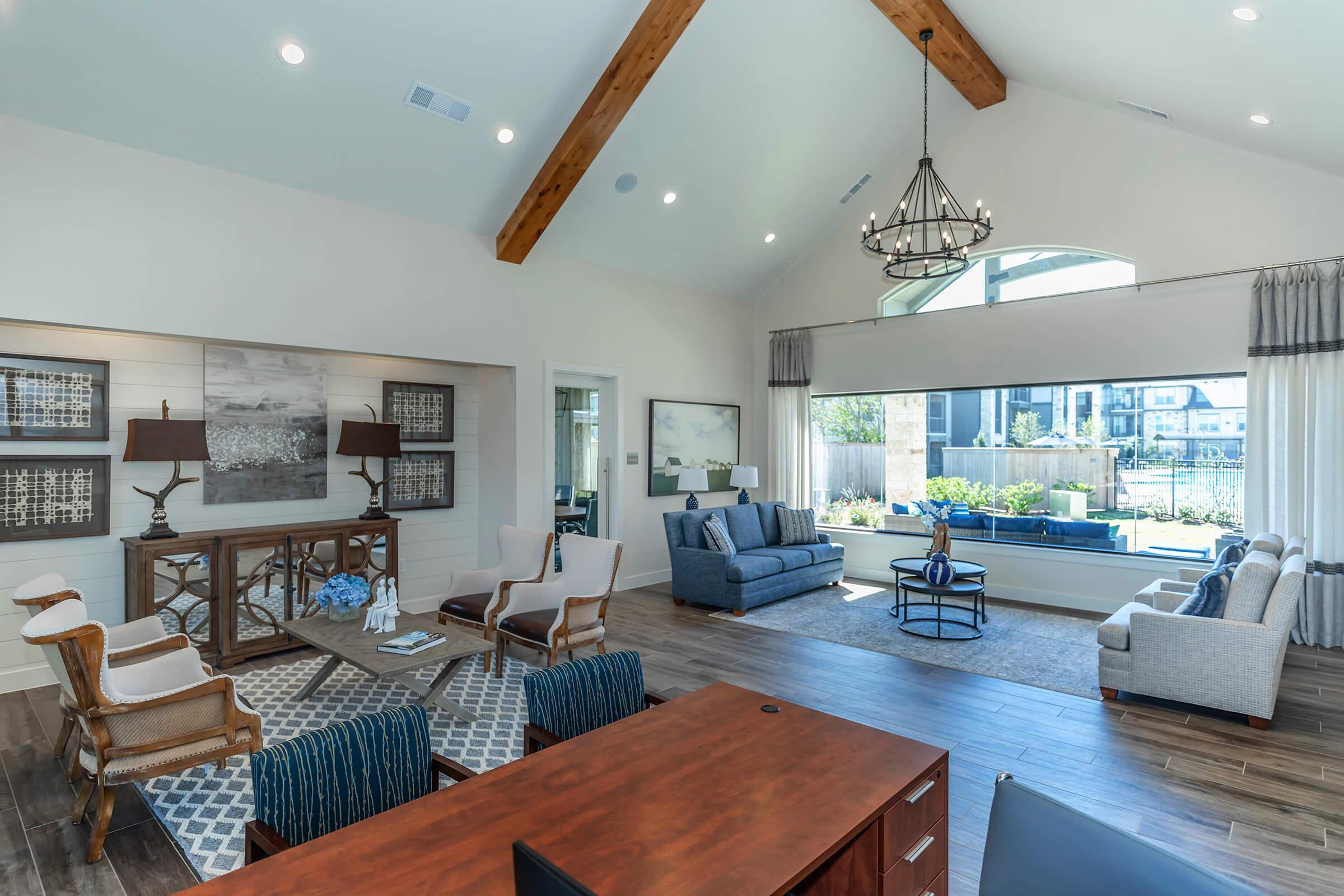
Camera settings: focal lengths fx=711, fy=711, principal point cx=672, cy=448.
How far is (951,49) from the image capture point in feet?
19.0

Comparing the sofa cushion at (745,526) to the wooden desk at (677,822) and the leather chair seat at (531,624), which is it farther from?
the wooden desk at (677,822)

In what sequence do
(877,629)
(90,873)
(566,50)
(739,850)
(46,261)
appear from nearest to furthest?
(739,850) → (90,873) → (46,261) → (566,50) → (877,629)

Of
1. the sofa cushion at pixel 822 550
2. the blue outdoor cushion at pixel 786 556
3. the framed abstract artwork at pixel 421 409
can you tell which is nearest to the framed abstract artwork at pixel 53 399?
the framed abstract artwork at pixel 421 409

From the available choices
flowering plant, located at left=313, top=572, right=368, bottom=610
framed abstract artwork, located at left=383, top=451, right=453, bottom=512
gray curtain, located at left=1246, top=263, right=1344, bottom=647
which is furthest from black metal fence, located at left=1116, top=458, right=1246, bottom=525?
flowering plant, located at left=313, top=572, right=368, bottom=610

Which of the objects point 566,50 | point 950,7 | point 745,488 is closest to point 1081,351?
point 950,7

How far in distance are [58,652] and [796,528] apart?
5.95m

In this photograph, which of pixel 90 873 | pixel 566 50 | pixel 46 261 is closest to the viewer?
pixel 90 873

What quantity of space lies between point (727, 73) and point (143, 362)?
468cm

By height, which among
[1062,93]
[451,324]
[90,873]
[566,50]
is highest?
[1062,93]

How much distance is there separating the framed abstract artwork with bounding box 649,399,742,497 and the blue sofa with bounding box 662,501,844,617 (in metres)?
0.84

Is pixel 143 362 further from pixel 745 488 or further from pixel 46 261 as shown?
pixel 745 488

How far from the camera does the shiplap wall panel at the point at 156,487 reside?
4.39 m

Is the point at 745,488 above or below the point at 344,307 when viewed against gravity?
below

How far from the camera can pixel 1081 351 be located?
21.0 feet
